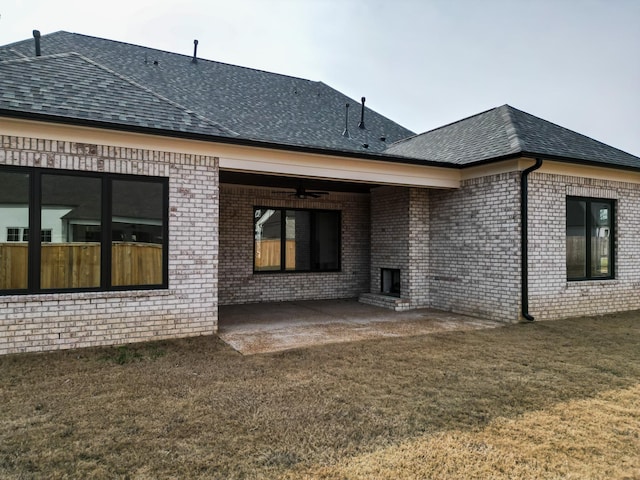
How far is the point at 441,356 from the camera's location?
5430mm

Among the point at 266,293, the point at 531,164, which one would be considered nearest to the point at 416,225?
the point at 531,164

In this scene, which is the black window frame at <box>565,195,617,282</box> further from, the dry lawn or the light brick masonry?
the dry lawn

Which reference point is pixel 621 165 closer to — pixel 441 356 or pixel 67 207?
pixel 441 356

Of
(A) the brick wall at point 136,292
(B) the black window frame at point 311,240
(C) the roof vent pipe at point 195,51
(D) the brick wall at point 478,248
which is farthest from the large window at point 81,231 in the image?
(C) the roof vent pipe at point 195,51

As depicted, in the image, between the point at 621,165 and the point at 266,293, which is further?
the point at 266,293

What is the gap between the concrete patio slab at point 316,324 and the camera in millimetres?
6320

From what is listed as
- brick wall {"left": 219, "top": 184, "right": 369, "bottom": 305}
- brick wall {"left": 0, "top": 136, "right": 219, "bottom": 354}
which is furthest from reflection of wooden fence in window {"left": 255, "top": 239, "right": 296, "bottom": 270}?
brick wall {"left": 0, "top": 136, "right": 219, "bottom": 354}

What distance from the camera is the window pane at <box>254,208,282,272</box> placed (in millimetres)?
10805

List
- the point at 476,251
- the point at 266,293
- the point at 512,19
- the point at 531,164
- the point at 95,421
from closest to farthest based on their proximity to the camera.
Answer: the point at 95,421
the point at 531,164
the point at 476,251
the point at 266,293
the point at 512,19

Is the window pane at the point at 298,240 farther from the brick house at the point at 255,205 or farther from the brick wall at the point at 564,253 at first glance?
the brick wall at the point at 564,253

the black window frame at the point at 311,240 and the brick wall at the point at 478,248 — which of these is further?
the black window frame at the point at 311,240

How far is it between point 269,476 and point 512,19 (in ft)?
42.5

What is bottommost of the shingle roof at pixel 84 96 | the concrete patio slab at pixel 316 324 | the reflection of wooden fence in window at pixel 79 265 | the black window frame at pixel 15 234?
the concrete patio slab at pixel 316 324

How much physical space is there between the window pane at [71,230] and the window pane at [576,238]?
28.2 feet
